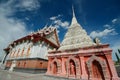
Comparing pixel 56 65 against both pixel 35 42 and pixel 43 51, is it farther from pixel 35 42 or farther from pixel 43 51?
pixel 35 42

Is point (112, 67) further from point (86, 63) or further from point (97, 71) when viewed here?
point (86, 63)

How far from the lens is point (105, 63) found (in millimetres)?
8812

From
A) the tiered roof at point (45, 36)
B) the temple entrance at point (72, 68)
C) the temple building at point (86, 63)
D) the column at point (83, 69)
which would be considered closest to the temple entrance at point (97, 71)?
the temple building at point (86, 63)

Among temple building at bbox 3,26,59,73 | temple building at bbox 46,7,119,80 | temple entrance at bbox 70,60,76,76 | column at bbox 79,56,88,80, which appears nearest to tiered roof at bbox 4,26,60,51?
temple building at bbox 3,26,59,73

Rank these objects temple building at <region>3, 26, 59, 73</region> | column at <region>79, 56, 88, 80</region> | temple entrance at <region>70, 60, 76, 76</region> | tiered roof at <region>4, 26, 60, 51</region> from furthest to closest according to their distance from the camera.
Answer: tiered roof at <region>4, 26, 60, 51</region> → temple building at <region>3, 26, 59, 73</region> → temple entrance at <region>70, 60, 76, 76</region> → column at <region>79, 56, 88, 80</region>

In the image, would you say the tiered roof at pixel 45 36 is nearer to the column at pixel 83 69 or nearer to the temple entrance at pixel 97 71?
the column at pixel 83 69

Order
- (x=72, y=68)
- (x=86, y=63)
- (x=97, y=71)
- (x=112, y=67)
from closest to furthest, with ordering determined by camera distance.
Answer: (x=112, y=67)
(x=97, y=71)
(x=86, y=63)
(x=72, y=68)

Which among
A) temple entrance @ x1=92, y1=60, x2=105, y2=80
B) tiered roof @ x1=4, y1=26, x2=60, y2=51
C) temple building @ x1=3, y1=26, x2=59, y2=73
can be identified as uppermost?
tiered roof @ x1=4, y1=26, x2=60, y2=51

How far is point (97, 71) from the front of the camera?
923 centimetres

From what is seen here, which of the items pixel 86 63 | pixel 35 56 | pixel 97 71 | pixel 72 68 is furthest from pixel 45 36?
pixel 97 71

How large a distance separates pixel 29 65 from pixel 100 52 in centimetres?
1390

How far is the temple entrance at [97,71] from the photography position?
8920 millimetres

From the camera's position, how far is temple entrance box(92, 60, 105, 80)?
8.92 m

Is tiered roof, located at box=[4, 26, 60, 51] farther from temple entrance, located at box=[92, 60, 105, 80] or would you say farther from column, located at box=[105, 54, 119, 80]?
column, located at box=[105, 54, 119, 80]
